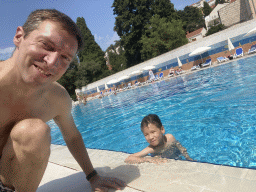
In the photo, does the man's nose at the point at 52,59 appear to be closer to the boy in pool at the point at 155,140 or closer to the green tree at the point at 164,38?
the boy in pool at the point at 155,140

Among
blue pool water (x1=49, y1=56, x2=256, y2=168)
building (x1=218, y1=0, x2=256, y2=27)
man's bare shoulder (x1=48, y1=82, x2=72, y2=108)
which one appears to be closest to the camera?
man's bare shoulder (x1=48, y1=82, x2=72, y2=108)

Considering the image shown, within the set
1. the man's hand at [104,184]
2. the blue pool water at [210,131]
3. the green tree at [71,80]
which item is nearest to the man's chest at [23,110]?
the man's hand at [104,184]

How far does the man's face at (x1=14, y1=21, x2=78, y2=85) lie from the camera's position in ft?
3.50

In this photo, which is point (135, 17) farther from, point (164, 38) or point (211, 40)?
point (211, 40)

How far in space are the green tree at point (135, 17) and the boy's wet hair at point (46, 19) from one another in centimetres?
3439

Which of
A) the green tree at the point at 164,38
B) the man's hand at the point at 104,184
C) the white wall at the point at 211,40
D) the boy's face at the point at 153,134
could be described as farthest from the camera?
the green tree at the point at 164,38

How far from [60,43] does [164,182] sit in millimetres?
1227

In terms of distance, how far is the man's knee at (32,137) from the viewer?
106 cm

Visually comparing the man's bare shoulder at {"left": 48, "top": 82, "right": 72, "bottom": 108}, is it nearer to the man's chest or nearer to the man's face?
the man's chest

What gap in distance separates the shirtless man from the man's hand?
48 cm

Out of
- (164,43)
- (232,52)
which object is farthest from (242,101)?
(164,43)

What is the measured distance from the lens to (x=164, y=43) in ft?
93.2

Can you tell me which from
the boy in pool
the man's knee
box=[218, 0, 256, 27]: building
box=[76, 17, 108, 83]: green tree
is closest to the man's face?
the man's knee

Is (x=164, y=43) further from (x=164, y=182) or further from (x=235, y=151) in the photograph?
(x=164, y=182)
